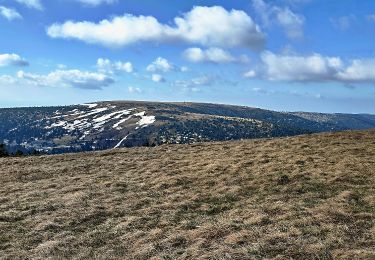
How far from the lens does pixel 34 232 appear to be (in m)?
21.1

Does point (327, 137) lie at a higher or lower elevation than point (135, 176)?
higher

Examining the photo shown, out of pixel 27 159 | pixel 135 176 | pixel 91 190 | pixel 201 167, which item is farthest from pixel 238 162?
pixel 27 159

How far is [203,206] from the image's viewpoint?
24125mm

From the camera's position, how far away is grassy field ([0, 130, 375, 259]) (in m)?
16.9

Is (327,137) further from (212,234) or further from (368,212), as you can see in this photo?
(212,234)

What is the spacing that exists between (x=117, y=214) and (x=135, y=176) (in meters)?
11.7

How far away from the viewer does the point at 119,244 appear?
18469mm

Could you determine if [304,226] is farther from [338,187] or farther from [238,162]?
[238,162]

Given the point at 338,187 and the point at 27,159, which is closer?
the point at 338,187

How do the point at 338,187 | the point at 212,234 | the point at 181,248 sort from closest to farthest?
the point at 181,248 < the point at 212,234 < the point at 338,187

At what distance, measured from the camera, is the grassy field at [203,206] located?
1691 centimetres

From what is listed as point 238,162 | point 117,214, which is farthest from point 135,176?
point 117,214

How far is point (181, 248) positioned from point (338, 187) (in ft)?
43.8

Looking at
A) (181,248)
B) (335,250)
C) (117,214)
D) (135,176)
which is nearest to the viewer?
(335,250)
